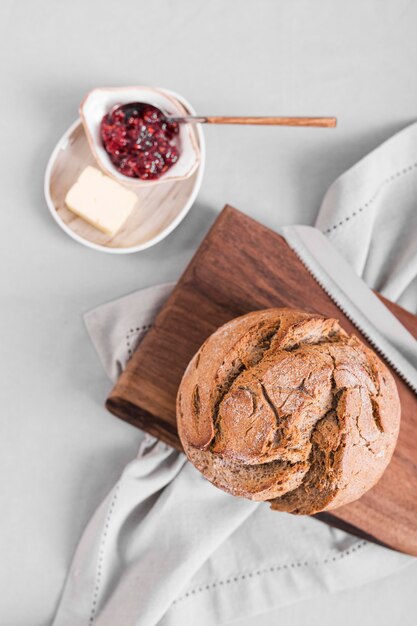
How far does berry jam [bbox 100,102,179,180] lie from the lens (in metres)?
1.62

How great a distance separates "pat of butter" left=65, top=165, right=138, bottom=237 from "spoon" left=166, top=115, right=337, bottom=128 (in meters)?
0.22

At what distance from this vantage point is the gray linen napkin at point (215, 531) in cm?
171

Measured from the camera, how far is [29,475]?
5.92 ft

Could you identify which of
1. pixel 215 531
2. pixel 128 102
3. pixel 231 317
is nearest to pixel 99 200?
pixel 128 102

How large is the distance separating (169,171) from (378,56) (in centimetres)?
70

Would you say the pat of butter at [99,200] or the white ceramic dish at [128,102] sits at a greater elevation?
the white ceramic dish at [128,102]

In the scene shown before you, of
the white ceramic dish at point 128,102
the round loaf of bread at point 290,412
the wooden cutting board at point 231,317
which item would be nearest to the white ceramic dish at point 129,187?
the white ceramic dish at point 128,102

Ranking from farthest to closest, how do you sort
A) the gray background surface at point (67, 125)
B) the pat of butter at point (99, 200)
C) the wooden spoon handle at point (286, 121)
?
the gray background surface at point (67, 125)
the pat of butter at point (99, 200)
the wooden spoon handle at point (286, 121)

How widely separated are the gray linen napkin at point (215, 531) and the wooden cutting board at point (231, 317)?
123 mm

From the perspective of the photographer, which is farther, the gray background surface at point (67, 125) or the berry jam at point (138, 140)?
the gray background surface at point (67, 125)

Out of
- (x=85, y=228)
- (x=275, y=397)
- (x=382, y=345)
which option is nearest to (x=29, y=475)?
(x=85, y=228)

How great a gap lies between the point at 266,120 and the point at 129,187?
0.39 m

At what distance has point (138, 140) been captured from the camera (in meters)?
1.62

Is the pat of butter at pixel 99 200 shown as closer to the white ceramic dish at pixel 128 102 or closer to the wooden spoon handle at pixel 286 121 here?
the white ceramic dish at pixel 128 102
